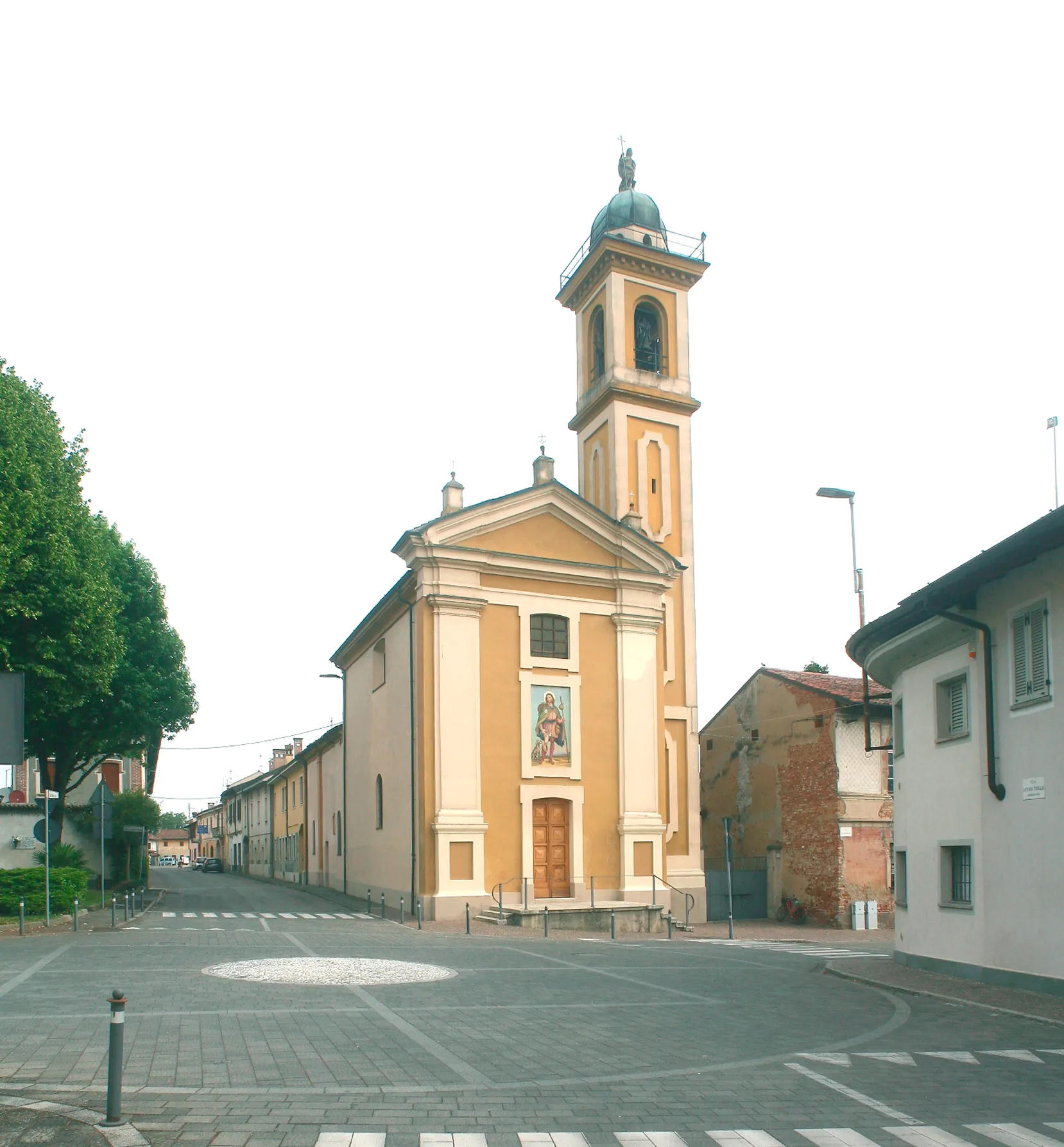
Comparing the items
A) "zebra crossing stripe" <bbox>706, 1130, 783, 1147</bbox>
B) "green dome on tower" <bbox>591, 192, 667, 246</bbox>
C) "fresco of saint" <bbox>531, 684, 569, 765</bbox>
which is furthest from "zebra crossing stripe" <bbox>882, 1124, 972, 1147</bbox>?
"green dome on tower" <bbox>591, 192, 667, 246</bbox>

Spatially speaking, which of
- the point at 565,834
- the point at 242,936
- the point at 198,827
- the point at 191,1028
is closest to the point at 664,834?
the point at 565,834

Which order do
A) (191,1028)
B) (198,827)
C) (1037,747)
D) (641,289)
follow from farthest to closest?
(198,827) → (641,289) → (1037,747) → (191,1028)

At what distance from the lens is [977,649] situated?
15.9 metres

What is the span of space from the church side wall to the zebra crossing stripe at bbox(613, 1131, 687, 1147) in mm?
24614

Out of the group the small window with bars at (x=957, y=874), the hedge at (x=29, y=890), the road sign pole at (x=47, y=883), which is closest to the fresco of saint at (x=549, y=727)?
the hedge at (x=29, y=890)

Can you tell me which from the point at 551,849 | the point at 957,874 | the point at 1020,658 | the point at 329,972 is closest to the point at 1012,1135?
the point at 1020,658

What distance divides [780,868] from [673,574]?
406 inches

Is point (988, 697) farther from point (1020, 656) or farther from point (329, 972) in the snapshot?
point (329, 972)

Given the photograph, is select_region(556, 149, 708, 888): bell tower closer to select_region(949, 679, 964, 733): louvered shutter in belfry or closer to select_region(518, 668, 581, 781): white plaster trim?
select_region(518, 668, 581, 781): white plaster trim

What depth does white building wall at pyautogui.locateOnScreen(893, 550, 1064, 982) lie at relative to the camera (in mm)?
13742

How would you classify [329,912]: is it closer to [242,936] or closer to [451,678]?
[451,678]

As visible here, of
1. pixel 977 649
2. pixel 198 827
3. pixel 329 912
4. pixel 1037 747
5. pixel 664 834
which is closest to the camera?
pixel 1037 747

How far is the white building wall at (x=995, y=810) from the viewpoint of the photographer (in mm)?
13742

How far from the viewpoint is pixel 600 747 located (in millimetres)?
32875
